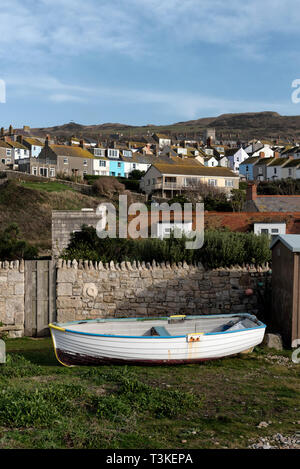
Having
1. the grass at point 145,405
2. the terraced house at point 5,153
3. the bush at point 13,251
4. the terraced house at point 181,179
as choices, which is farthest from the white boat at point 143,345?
the terraced house at point 5,153

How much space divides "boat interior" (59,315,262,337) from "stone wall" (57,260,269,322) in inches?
81.7

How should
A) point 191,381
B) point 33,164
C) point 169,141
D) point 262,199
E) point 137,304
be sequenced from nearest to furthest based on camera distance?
point 191,381 < point 137,304 < point 262,199 < point 33,164 < point 169,141

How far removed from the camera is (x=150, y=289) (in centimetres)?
1365

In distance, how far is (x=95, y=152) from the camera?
270 ft

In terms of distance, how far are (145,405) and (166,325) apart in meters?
4.17

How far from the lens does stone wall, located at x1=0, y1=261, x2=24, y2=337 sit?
1301 cm

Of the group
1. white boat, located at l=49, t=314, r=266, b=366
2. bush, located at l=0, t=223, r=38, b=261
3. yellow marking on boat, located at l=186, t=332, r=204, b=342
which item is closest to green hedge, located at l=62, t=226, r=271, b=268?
white boat, located at l=49, t=314, r=266, b=366

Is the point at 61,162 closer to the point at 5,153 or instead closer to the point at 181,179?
the point at 5,153

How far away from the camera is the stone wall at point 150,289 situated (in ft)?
44.0

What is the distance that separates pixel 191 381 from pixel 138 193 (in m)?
55.4

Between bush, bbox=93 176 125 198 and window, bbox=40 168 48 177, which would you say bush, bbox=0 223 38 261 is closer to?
bush, bbox=93 176 125 198

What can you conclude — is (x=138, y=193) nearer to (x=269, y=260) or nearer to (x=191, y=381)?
(x=269, y=260)

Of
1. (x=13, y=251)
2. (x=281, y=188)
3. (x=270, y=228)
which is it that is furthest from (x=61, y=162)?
(x=13, y=251)
